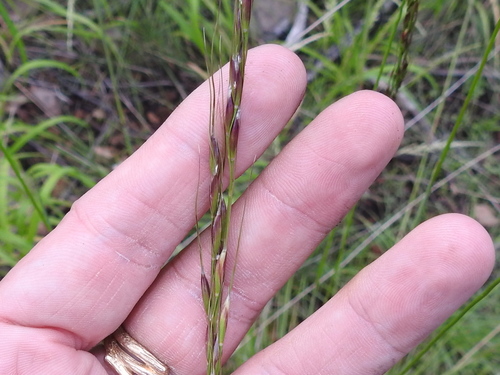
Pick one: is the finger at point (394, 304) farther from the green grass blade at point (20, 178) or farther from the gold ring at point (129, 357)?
the green grass blade at point (20, 178)

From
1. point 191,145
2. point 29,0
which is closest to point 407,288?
point 191,145

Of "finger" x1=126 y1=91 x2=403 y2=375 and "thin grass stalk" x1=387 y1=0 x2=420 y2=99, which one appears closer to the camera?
"thin grass stalk" x1=387 y1=0 x2=420 y2=99

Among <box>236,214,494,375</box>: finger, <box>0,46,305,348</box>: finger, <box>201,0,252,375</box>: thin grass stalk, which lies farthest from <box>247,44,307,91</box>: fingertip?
<box>236,214,494,375</box>: finger

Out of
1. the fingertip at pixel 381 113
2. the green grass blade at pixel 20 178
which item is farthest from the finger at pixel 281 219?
the green grass blade at pixel 20 178

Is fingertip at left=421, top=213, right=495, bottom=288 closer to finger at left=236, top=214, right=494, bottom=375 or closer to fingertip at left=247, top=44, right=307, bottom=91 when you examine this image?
finger at left=236, top=214, right=494, bottom=375

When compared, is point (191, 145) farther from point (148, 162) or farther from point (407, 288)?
point (407, 288)

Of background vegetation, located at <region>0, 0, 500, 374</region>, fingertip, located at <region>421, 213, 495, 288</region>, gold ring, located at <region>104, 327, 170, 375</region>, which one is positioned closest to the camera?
fingertip, located at <region>421, 213, 495, 288</region>
